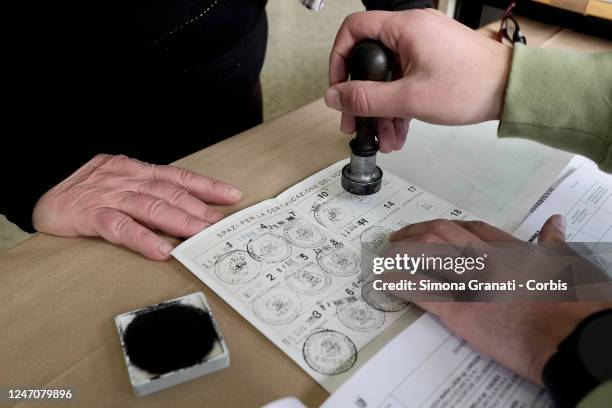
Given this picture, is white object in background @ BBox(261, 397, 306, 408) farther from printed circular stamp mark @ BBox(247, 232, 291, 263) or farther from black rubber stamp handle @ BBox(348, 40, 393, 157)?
black rubber stamp handle @ BBox(348, 40, 393, 157)

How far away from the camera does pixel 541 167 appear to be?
2.27ft

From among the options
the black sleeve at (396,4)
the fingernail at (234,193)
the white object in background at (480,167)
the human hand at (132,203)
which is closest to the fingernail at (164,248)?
the human hand at (132,203)

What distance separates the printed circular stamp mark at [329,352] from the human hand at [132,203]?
0.20 m

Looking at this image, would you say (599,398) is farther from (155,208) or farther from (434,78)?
(155,208)

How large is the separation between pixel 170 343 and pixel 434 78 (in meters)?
0.39

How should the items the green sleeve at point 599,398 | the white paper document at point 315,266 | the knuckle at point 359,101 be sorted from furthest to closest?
the knuckle at point 359,101
the white paper document at point 315,266
the green sleeve at point 599,398

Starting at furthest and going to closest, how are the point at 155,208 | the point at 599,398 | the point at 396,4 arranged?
the point at 396,4
the point at 155,208
the point at 599,398

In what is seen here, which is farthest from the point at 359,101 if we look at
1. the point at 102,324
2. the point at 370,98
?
the point at 102,324

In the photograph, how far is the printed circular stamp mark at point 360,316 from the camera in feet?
1.54

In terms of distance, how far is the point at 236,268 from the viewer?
1.72 ft

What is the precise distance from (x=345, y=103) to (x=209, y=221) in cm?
22

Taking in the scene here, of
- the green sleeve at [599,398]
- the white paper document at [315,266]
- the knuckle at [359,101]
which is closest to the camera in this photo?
the green sleeve at [599,398]

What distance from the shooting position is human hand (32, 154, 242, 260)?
1.83ft

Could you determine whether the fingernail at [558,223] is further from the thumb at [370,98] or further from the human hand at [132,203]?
the human hand at [132,203]
